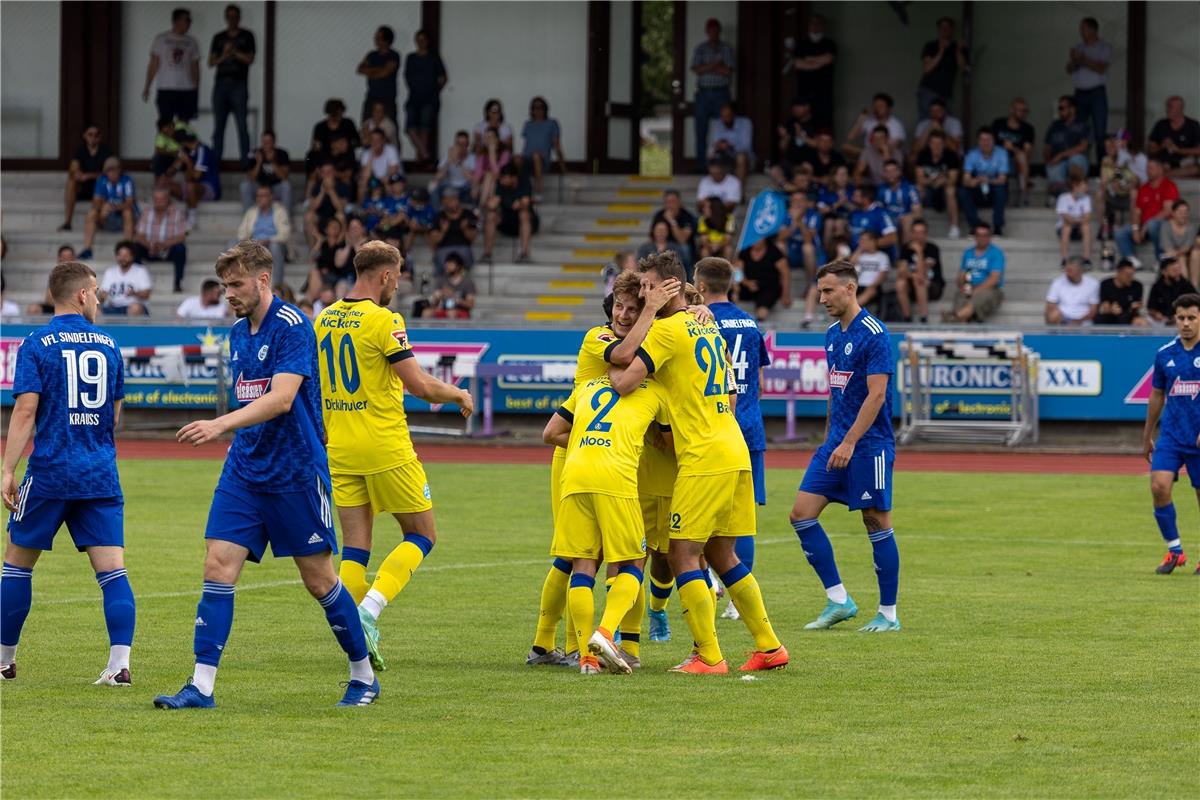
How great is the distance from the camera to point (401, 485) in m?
9.47

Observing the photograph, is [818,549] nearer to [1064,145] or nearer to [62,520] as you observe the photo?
[62,520]

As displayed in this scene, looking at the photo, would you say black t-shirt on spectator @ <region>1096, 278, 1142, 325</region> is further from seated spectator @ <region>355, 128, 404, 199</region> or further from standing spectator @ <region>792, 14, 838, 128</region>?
seated spectator @ <region>355, 128, 404, 199</region>

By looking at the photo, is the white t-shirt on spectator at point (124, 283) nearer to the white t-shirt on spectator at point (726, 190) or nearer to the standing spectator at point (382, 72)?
the standing spectator at point (382, 72)

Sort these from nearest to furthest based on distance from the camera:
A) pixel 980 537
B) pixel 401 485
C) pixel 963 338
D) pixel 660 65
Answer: pixel 401 485 → pixel 980 537 → pixel 963 338 → pixel 660 65

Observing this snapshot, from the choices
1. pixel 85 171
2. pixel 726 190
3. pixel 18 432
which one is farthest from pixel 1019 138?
pixel 18 432

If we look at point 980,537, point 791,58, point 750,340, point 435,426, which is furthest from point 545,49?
point 750,340

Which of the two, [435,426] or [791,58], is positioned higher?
[791,58]

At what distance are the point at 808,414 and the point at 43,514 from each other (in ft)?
57.4

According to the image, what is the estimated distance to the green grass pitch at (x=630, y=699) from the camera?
6738mm

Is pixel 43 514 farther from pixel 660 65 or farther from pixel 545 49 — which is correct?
pixel 660 65

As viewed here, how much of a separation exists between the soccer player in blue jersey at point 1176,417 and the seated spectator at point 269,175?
1979 cm

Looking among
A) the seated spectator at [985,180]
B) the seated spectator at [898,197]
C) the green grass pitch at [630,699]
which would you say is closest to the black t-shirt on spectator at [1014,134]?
the seated spectator at [985,180]

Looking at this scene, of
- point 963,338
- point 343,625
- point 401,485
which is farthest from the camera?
point 963,338

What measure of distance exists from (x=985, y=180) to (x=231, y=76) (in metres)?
13.6
